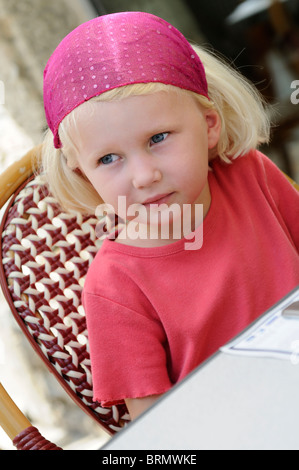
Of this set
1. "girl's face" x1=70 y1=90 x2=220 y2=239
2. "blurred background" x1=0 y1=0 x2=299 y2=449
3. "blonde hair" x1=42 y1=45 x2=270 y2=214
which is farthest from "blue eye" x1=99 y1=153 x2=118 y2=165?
"blurred background" x1=0 y1=0 x2=299 y2=449

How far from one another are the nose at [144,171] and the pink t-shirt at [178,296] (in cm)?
17

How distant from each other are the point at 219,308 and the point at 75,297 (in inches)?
9.9

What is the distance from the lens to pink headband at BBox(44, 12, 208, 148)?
2.60 feet

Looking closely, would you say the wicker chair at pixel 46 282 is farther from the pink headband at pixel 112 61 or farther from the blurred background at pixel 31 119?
the blurred background at pixel 31 119

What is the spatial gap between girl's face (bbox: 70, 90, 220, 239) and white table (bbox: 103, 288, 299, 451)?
11.6 inches

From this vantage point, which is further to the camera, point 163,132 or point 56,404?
point 56,404

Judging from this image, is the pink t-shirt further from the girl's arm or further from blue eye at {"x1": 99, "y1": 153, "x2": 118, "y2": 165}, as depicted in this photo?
blue eye at {"x1": 99, "y1": 153, "x2": 118, "y2": 165}

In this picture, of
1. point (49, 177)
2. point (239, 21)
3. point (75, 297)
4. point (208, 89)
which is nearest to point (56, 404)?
point (75, 297)

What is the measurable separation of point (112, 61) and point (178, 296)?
343 millimetres

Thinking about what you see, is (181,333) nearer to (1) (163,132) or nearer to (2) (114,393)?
(2) (114,393)

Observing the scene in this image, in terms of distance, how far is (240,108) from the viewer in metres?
1.02

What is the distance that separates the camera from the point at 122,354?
34.7 inches

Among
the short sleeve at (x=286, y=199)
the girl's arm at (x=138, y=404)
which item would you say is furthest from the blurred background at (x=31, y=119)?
the girl's arm at (x=138, y=404)

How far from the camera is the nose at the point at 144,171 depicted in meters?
0.79
